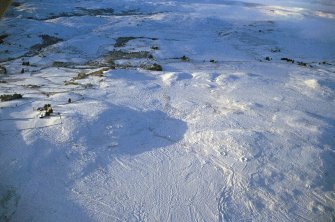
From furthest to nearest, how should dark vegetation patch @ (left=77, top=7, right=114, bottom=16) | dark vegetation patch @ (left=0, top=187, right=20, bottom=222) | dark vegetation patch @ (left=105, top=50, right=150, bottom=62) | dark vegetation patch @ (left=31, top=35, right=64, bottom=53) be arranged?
dark vegetation patch @ (left=77, top=7, right=114, bottom=16), dark vegetation patch @ (left=31, top=35, right=64, bottom=53), dark vegetation patch @ (left=105, top=50, right=150, bottom=62), dark vegetation patch @ (left=0, top=187, right=20, bottom=222)

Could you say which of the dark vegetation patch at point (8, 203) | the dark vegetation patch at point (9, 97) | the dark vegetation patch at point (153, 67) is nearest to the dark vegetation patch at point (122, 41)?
the dark vegetation patch at point (153, 67)

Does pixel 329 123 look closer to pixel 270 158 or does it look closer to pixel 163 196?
pixel 270 158

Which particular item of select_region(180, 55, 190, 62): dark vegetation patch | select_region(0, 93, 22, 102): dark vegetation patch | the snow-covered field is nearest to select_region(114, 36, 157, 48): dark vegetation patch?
the snow-covered field

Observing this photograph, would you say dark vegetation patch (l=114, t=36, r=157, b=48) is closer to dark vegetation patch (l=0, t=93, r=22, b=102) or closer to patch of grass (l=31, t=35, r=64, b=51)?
patch of grass (l=31, t=35, r=64, b=51)

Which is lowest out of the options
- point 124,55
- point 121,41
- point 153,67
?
point 121,41

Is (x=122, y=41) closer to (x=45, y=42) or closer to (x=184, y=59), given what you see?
(x=45, y=42)

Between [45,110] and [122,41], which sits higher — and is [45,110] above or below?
above

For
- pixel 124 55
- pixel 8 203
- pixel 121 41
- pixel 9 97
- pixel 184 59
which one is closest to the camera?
pixel 8 203

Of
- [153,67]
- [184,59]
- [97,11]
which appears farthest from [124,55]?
[97,11]
